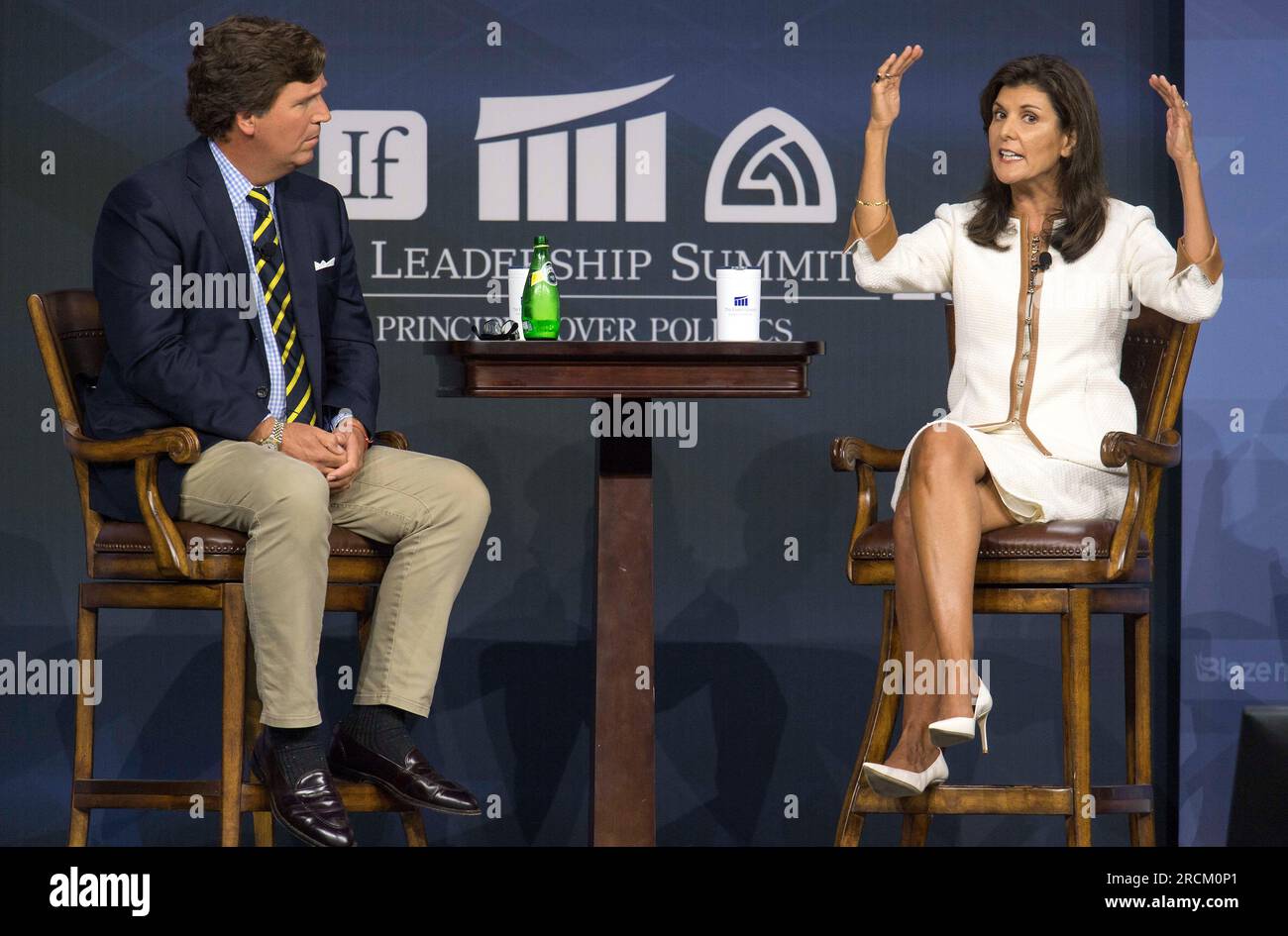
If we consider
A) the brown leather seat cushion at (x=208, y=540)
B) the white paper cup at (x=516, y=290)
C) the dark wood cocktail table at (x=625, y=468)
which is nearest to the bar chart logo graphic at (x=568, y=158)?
the white paper cup at (x=516, y=290)

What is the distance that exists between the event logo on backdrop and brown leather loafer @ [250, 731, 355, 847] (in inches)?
62.0

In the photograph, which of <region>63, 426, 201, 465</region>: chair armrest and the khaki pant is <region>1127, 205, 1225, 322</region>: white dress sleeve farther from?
<region>63, 426, 201, 465</region>: chair armrest

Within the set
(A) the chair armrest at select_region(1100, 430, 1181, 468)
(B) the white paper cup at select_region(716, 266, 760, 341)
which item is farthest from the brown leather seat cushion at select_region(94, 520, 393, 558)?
(A) the chair armrest at select_region(1100, 430, 1181, 468)

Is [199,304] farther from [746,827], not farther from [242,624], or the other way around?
[746,827]

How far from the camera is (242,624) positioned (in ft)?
10.2

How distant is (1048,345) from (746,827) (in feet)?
5.18

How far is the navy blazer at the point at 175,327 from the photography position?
313cm

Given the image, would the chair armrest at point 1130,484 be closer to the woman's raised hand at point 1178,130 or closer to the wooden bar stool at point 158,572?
the woman's raised hand at point 1178,130

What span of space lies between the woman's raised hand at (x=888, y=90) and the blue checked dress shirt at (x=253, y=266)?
49.7 inches

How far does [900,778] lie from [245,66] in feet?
6.24

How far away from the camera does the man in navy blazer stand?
9.89 feet

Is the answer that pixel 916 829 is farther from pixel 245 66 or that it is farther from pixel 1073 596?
pixel 245 66

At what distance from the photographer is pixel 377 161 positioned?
428 centimetres

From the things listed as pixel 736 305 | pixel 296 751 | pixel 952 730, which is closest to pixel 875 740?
pixel 952 730
